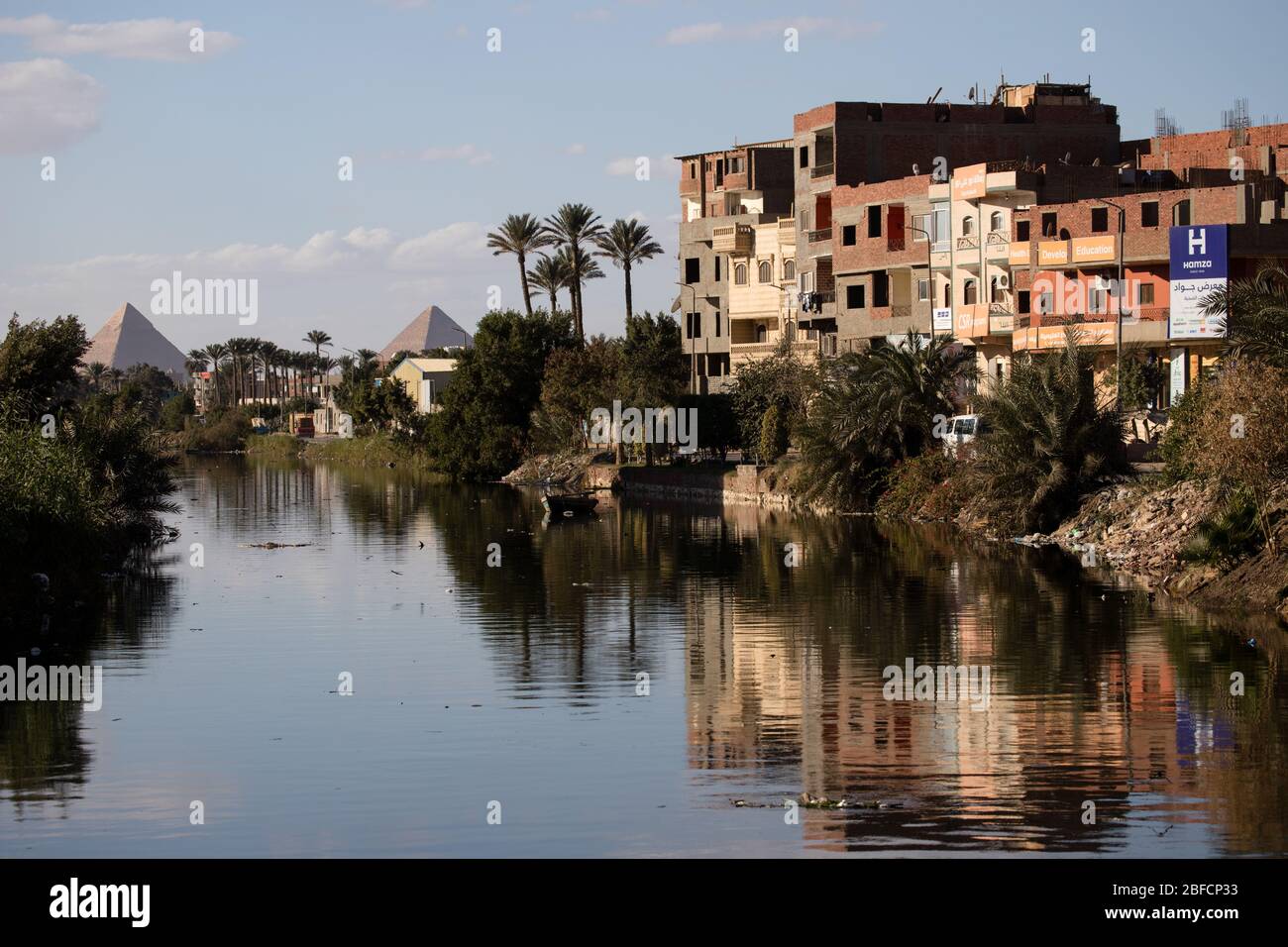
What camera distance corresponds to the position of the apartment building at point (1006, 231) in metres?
75.6

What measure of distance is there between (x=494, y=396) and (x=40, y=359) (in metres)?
59.6

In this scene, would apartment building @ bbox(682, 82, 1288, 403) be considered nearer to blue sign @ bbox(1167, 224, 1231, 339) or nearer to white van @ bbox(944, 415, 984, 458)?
blue sign @ bbox(1167, 224, 1231, 339)

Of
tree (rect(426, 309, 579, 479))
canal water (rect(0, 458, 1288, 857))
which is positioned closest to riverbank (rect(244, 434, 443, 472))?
tree (rect(426, 309, 579, 479))

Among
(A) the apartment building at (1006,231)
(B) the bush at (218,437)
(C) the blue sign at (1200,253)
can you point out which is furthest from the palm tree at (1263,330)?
(B) the bush at (218,437)

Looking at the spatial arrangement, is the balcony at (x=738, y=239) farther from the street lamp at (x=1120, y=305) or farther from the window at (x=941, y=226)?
the street lamp at (x=1120, y=305)

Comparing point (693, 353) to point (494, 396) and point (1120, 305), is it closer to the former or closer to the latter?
point (494, 396)

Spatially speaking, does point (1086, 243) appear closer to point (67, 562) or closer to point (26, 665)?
point (67, 562)

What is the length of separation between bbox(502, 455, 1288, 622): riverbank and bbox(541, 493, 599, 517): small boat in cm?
856

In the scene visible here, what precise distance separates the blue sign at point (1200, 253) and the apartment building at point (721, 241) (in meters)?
36.1

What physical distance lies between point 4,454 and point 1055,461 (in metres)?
33.9

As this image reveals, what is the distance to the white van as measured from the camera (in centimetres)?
6831

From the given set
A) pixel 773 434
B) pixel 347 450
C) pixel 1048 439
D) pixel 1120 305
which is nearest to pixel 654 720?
pixel 1048 439

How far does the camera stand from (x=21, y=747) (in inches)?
960
